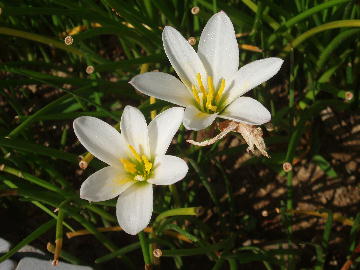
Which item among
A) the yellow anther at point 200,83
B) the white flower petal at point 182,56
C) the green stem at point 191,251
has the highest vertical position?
the white flower petal at point 182,56

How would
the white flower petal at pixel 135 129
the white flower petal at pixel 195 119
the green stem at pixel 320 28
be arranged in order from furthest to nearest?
the green stem at pixel 320 28 < the white flower petal at pixel 135 129 < the white flower petal at pixel 195 119

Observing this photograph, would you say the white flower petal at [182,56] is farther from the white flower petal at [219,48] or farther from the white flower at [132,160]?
the white flower at [132,160]

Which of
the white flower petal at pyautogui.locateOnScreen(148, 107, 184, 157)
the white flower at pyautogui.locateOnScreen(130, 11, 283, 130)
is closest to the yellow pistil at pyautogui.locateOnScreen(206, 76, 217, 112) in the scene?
the white flower at pyautogui.locateOnScreen(130, 11, 283, 130)

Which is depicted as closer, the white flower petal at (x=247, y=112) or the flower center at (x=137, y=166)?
the white flower petal at (x=247, y=112)

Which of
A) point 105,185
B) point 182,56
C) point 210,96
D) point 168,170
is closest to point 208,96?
point 210,96

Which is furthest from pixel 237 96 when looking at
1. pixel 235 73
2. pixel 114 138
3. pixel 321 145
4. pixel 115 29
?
pixel 321 145

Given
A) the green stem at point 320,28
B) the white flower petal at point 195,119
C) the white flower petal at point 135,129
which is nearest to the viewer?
the white flower petal at point 195,119

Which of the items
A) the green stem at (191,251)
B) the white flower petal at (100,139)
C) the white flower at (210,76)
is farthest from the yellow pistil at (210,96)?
the green stem at (191,251)
